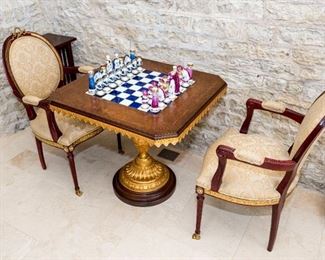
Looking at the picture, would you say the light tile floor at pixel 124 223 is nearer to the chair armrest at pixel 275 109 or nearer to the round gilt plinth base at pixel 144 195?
the round gilt plinth base at pixel 144 195

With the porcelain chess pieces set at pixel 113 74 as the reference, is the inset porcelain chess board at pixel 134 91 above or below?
below

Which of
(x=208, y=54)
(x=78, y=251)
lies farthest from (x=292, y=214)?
(x=78, y=251)

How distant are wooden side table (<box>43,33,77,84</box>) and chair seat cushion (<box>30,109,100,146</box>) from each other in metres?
0.61

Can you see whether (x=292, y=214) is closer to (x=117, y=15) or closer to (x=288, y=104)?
(x=288, y=104)

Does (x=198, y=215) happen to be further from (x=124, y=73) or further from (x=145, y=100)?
(x=124, y=73)

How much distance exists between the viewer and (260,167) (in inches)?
66.0

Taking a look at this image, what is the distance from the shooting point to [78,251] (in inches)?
79.6

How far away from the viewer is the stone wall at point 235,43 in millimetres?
2072

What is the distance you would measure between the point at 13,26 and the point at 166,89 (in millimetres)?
1697

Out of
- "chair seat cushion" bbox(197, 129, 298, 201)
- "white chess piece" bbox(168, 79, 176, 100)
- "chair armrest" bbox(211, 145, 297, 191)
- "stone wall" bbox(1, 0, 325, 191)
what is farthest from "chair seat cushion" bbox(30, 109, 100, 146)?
"chair armrest" bbox(211, 145, 297, 191)

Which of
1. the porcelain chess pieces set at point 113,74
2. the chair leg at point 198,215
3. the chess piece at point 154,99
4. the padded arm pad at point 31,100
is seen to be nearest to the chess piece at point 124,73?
the porcelain chess pieces set at point 113,74

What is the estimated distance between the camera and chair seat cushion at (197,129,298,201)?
1.82m

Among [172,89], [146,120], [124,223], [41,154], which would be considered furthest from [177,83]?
[41,154]

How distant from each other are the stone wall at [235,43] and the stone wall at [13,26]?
28 centimetres
